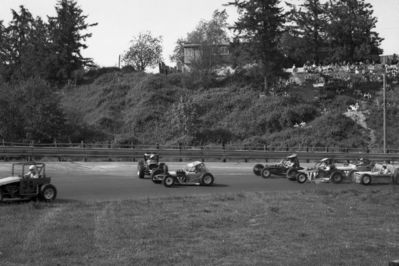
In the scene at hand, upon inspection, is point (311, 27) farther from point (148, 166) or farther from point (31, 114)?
point (148, 166)

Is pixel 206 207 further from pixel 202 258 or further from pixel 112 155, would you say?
pixel 112 155

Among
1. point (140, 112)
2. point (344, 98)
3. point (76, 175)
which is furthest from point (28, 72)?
point (76, 175)

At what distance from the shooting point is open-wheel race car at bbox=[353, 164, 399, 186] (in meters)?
25.3

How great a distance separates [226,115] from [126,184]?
118 ft

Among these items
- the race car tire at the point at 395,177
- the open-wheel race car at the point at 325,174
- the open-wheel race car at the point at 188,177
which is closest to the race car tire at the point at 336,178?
the open-wheel race car at the point at 325,174

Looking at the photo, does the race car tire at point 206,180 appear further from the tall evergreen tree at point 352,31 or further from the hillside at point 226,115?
the tall evergreen tree at point 352,31

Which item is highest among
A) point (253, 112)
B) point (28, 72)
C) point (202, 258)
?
point (28, 72)

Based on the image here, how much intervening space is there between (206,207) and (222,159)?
2103cm

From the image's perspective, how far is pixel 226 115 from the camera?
58844mm

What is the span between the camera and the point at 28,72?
74.1 m

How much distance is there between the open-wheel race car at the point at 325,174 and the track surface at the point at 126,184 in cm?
47

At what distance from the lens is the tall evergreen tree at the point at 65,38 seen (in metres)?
76.4

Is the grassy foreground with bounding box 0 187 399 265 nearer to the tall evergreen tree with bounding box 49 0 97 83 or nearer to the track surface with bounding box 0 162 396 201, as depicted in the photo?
the track surface with bounding box 0 162 396 201

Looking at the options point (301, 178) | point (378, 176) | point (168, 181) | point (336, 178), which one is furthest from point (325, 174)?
point (168, 181)
